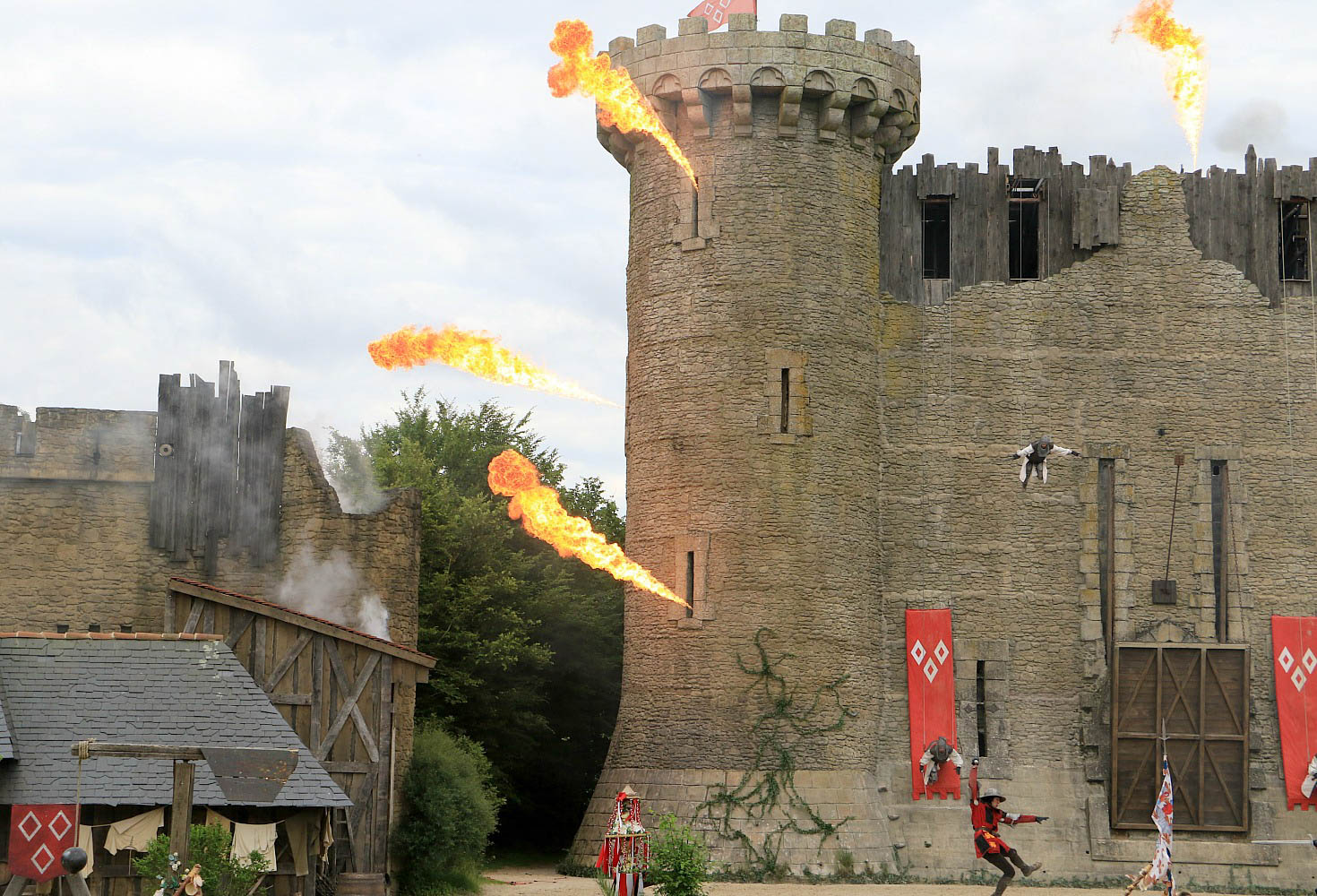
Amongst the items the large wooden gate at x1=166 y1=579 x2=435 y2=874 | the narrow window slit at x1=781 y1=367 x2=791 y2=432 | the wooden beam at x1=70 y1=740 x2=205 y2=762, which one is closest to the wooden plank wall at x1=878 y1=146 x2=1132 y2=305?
the narrow window slit at x1=781 y1=367 x2=791 y2=432

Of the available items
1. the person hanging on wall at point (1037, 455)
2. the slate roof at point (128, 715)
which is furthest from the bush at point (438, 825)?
the person hanging on wall at point (1037, 455)

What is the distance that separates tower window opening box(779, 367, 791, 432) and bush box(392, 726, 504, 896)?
24.3 feet

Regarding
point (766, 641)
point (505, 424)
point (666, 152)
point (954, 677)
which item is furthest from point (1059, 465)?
point (505, 424)

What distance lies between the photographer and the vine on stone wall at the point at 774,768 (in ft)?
90.8

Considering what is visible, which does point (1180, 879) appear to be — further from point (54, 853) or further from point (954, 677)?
point (54, 853)

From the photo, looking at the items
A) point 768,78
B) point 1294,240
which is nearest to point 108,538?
point 768,78

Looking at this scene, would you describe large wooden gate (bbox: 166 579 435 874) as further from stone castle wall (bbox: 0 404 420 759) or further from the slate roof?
stone castle wall (bbox: 0 404 420 759)

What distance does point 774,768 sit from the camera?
2822 centimetres

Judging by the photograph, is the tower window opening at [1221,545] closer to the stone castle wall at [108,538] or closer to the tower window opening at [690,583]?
the tower window opening at [690,583]

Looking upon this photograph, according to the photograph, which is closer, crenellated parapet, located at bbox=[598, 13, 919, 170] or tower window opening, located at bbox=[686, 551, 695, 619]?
tower window opening, located at bbox=[686, 551, 695, 619]

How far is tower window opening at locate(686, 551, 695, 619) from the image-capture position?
1144 inches

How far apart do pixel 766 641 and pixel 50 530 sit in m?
10.7

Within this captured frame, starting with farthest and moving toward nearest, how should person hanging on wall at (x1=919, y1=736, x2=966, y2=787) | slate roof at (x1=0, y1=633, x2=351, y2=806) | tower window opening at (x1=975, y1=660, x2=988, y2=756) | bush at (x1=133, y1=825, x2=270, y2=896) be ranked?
Answer: tower window opening at (x1=975, y1=660, x2=988, y2=756), person hanging on wall at (x1=919, y1=736, x2=966, y2=787), slate roof at (x1=0, y1=633, x2=351, y2=806), bush at (x1=133, y1=825, x2=270, y2=896)

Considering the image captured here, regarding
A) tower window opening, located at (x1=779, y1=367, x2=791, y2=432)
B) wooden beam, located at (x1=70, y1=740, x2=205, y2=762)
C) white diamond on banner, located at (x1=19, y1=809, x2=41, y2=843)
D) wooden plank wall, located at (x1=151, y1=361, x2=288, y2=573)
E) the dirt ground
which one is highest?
tower window opening, located at (x1=779, y1=367, x2=791, y2=432)
